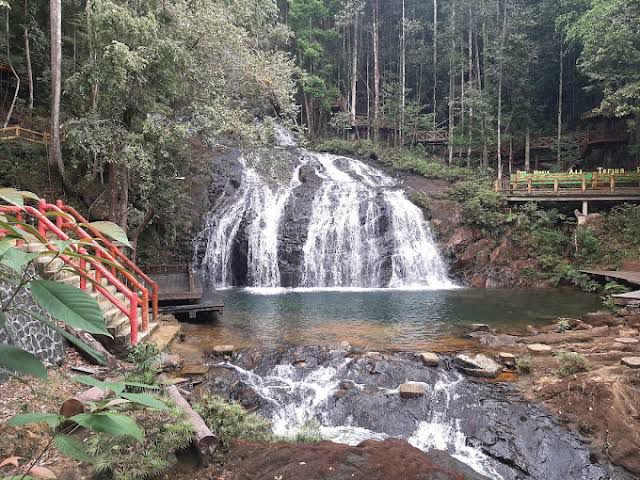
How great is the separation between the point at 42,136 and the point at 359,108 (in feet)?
89.2

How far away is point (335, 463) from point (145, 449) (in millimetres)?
1638

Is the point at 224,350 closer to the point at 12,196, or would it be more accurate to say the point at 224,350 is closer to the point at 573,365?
the point at 573,365

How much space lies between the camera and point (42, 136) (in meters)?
17.9

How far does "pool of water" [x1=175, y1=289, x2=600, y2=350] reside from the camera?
29.9 ft

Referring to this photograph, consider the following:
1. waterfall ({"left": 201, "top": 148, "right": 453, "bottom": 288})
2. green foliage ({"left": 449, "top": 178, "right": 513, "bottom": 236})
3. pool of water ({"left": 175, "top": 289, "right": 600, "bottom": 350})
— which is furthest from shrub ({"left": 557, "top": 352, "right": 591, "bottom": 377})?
green foliage ({"left": 449, "top": 178, "right": 513, "bottom": 236})

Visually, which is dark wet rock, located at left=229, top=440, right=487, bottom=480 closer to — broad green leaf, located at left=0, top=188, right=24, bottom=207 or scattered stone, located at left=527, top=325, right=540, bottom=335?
broad green leaf, located at left=0, top=188, right=24, bottom=207

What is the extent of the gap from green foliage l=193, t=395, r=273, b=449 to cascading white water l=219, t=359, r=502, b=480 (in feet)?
2.07

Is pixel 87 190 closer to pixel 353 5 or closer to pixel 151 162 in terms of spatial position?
pixel 151 162

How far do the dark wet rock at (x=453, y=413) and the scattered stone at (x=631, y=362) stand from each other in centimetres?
175

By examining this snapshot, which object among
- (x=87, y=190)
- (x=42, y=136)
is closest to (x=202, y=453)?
(x=87, y=190)

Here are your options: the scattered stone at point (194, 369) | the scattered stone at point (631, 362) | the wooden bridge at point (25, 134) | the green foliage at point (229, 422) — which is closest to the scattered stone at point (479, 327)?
the scattered stone at point (631, 362)

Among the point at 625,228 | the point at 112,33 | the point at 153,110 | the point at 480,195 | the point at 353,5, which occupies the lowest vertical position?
the point at 625,228

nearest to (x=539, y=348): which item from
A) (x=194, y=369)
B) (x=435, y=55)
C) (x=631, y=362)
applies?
(x=631, y=362)

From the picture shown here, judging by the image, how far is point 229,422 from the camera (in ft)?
14.7
